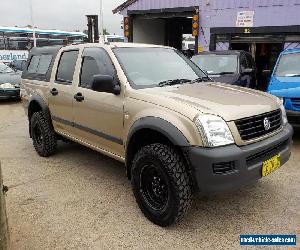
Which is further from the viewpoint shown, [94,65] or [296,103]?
[296,103]

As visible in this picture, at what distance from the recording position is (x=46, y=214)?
11.8ft

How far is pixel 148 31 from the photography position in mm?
18703

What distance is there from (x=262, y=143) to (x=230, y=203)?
3.24 feet

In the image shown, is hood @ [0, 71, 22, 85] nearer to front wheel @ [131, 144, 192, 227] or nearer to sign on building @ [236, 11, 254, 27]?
sign on building @ [236, 11, 254, 27]

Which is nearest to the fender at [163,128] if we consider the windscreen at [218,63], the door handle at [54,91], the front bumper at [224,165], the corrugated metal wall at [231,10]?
the front bumper at [224,165]

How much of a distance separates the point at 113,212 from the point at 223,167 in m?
1.43

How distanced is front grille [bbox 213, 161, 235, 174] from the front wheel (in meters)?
0.31

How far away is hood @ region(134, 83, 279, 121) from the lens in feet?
10.0

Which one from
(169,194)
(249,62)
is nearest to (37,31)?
(249,62)

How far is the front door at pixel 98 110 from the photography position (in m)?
Answer: 3.80

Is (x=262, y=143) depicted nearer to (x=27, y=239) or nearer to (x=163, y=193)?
(x=163, y=193)

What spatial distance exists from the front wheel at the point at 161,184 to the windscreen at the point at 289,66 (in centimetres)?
450

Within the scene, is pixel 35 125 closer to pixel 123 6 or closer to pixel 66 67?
pixel 66 67

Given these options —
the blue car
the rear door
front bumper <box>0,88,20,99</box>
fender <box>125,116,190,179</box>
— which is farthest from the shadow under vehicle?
fender <box>125,116,190,179</box>
